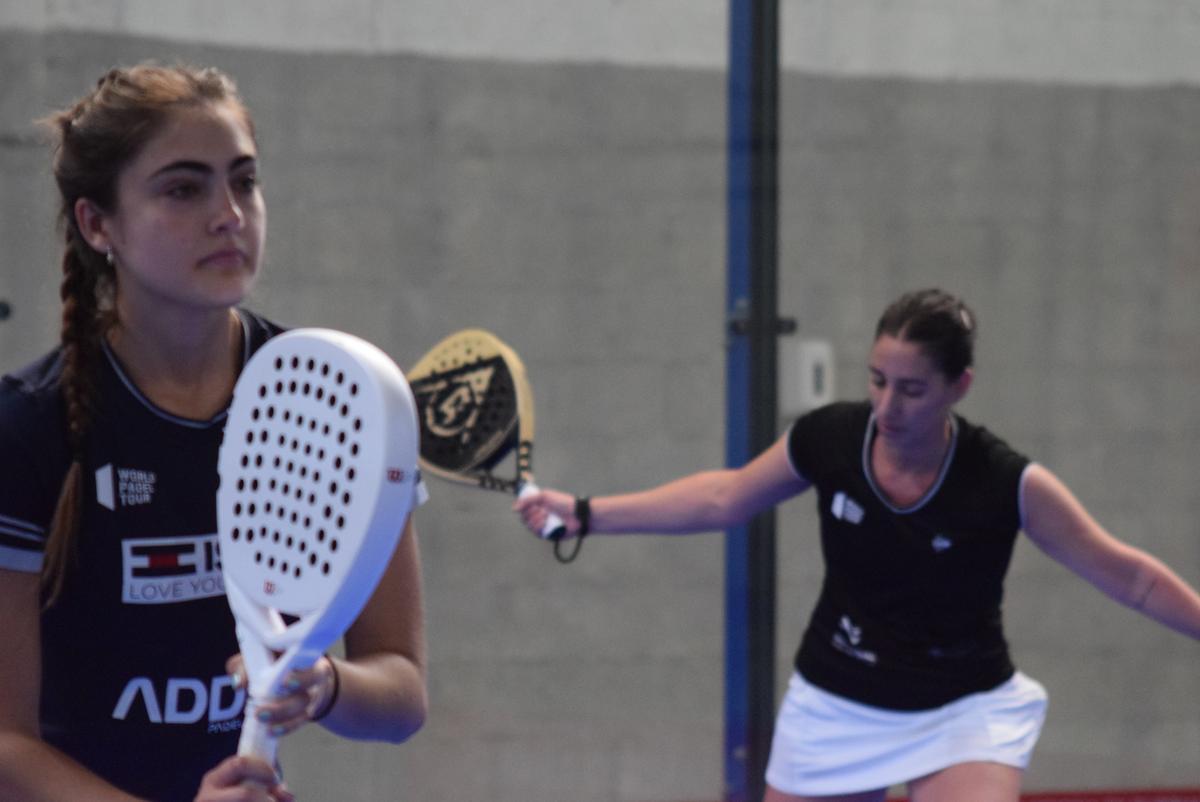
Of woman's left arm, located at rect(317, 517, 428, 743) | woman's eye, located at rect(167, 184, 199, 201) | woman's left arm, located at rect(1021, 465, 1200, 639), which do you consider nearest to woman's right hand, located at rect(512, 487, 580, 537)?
A: woman's left arm, located at rect(1021, 465, 1200, 639)

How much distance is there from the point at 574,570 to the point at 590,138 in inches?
41.6

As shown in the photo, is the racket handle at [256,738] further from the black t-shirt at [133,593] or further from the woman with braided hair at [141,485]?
the black t-shirt at [133,593]

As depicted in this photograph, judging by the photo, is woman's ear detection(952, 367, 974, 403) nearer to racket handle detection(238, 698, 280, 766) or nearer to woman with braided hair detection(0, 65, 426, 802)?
woman with braided hair detection(0, 65, 426, 802)

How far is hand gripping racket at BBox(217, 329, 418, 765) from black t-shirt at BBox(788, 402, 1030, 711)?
1.76 m

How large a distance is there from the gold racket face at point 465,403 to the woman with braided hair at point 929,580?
0.67 m

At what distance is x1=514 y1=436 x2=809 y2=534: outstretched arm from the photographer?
301 cm

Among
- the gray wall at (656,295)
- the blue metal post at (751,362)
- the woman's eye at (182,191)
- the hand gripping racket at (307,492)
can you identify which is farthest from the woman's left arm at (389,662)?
the blue metal post at (751,362)

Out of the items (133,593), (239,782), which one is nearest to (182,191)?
(133,593)

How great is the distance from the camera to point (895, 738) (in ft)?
9.21

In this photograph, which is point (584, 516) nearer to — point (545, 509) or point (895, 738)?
point (545, 509)

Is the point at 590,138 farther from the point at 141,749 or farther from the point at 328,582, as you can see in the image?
the point at 328,582

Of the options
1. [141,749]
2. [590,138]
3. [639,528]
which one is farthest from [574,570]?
[141,749]

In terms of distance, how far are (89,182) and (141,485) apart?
31 centimetres

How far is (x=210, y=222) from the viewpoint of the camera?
1.42 metres
